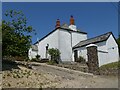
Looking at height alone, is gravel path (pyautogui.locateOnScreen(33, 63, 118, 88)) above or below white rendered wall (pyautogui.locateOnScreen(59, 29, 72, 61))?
below

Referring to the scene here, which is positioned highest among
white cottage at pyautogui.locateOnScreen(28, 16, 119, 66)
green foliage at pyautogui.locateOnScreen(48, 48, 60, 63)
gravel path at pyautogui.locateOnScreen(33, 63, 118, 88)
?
white cottage at pyautogui.locateOnScreen(28, 16, 119, 66)

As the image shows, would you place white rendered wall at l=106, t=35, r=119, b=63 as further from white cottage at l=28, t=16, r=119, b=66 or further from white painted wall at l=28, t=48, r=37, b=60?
white painted wall at l=28, t=48, r=37, b=60

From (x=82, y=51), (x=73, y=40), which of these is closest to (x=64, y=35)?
(x=73, y=40)

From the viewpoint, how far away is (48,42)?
34.1m

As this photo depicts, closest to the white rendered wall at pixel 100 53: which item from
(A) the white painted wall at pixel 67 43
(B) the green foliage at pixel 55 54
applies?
(A) the white painted wall at pixel 67 43

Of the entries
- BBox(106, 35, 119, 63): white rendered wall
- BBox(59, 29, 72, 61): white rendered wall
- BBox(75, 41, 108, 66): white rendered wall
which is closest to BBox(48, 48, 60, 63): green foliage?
BBox(59, 29, 72, 61): white rendered wall

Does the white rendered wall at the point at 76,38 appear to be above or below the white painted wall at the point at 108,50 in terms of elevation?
above

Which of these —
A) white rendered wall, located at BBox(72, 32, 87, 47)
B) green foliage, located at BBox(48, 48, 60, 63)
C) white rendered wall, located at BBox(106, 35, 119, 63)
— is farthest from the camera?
white rendered wall, located at BBox(72, 32, 87, 47)

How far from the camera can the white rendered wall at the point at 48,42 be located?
3183 cm

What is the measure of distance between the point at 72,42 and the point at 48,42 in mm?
4386

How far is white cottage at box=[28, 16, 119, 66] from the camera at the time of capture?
89.3 ft

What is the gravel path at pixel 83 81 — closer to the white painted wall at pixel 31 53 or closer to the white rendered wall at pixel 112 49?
the white rendered wall at pixel 112 49

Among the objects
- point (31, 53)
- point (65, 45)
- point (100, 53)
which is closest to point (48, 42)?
point (65, 45)

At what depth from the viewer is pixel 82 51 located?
29.7 m
